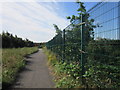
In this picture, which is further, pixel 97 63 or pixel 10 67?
pixel 10 67

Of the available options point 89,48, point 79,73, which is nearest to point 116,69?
point 89,48

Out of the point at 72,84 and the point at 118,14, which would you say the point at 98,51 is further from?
the point at 72,84

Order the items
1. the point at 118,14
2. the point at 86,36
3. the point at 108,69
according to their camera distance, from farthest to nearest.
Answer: the point at 86,36 → the point at 108,69 → the point at 118,14

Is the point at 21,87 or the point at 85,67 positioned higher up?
the point at 85,67

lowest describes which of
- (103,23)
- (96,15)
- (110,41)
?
(110,41)

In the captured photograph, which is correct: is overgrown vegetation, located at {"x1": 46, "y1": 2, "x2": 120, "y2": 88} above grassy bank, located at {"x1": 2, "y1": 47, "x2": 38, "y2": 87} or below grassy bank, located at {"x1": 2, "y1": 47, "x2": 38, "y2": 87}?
above

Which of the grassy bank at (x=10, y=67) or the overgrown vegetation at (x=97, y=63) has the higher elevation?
the overgrown vegetation at (x=97, y=63)

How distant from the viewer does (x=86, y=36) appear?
11.2 feet

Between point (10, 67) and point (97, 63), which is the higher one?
point (97, 63)

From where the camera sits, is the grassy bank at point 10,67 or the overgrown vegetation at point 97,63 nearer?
the overgrown vegetation at point 97,63

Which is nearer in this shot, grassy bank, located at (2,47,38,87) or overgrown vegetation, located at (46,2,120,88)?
overgrown vegetation, located at (46,2,120,88)

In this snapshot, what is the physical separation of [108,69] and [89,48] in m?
0.80

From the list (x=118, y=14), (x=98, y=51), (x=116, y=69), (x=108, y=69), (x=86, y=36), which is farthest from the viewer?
(x=86, y=36)

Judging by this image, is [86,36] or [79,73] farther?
[79,73]
